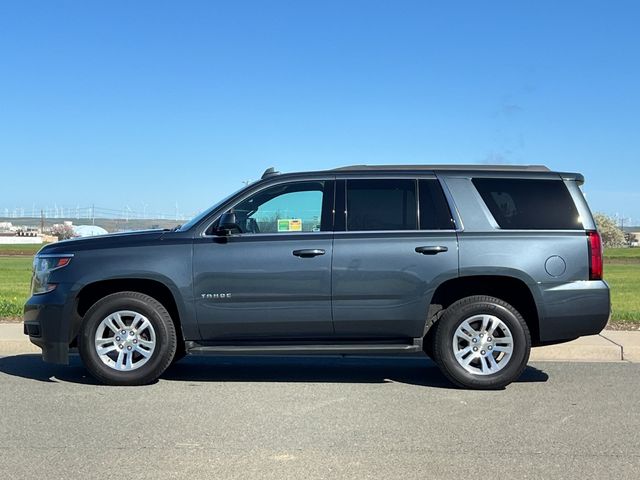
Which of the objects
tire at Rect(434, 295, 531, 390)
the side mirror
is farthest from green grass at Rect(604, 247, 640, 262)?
the side mirror

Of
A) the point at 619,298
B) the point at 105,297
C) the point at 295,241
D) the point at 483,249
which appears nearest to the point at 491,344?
the point at 483,249

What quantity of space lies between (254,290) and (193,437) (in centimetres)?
175

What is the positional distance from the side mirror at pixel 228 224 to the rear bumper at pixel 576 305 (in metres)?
2.83

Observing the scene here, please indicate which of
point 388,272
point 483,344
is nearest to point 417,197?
point 388,272

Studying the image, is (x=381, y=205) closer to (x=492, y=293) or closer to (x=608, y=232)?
(x=492, y=293)

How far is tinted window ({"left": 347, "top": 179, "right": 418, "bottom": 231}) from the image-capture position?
654cm

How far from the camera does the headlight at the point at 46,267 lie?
21.4ft

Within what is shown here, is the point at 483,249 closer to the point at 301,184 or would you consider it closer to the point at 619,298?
the point at 301,184

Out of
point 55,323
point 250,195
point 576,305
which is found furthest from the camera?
point 250,195

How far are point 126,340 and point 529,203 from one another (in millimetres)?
3927

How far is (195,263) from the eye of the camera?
6.42 meters

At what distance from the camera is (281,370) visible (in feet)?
24.6

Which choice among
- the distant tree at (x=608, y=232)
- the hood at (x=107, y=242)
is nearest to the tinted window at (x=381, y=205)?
the hood at (x=107, y=242)

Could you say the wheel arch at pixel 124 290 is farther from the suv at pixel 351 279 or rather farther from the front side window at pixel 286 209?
the front side window at pixel 286 209
